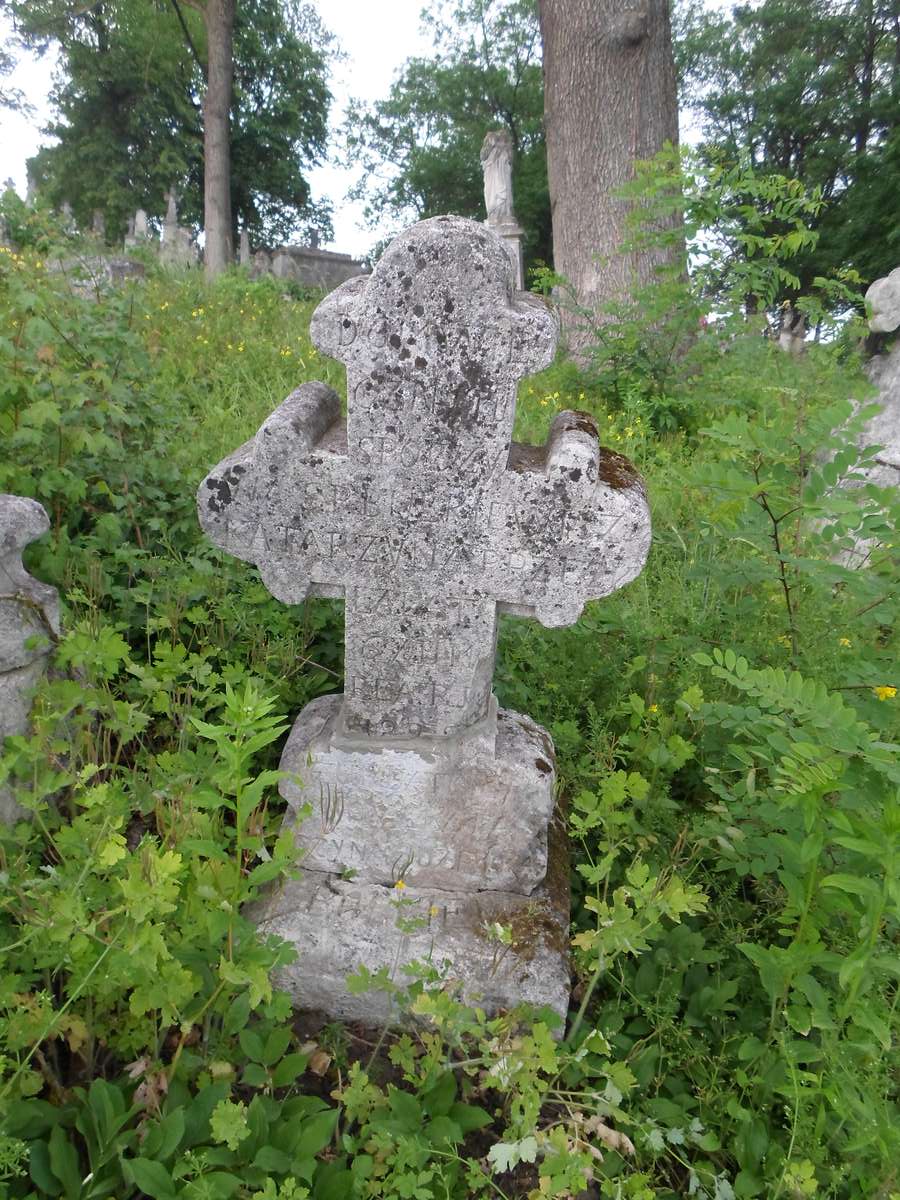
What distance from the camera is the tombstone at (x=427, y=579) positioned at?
1.65 m

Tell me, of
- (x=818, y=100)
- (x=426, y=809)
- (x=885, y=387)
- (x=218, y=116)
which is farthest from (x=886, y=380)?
(x=818, y=100)

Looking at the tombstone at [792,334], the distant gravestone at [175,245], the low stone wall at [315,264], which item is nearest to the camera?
the tombstone at [792,334]

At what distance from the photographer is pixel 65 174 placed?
904 inches

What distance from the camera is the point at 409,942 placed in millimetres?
1892

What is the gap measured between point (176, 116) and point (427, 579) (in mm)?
26561

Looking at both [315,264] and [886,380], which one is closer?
[886,380]

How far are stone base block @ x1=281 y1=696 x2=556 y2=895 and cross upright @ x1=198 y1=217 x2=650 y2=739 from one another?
0.28ft

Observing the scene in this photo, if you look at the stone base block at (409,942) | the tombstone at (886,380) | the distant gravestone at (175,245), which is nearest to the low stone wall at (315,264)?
the distant gravestone at (175,245)

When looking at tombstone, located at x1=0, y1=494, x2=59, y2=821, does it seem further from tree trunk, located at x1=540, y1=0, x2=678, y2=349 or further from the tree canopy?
the tree canopy

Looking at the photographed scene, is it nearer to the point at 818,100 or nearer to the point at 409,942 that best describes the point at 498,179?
the point at 409,942

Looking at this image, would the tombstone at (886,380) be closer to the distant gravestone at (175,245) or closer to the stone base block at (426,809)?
the stone base block at (426,809)

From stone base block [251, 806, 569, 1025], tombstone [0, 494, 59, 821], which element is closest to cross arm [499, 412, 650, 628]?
stone base block [251, 806, 569, 1025]

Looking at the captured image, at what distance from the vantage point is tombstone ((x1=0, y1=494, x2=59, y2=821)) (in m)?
1.90

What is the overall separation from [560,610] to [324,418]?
2.66 feet
